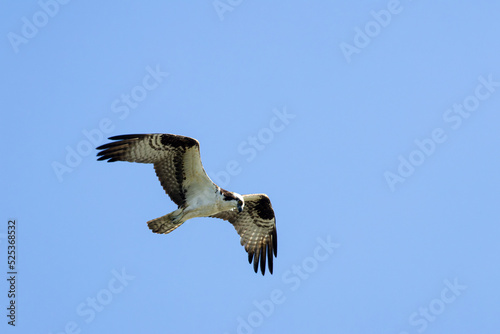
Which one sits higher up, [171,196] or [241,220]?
[171,196]

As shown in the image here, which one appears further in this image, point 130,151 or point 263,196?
point 263,196

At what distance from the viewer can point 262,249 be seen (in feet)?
51.9

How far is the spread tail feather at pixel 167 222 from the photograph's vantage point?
47.2 feet

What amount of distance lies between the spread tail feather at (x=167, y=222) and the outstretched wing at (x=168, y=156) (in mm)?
230

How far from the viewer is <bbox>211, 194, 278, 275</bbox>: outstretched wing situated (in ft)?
51.7

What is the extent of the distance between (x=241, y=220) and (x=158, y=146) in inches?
119

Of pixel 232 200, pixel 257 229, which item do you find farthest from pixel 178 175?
pixel 257 229

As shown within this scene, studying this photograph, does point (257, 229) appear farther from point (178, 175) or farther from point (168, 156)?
point (168, 156)

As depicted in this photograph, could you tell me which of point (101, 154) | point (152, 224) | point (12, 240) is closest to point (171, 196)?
point (152, 224)

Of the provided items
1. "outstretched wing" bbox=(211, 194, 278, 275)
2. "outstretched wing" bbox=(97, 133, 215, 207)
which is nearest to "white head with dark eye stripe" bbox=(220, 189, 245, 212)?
"outstretched wing" bbox=(97, 133, 215, 207)

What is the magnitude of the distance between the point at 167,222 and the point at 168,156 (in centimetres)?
133

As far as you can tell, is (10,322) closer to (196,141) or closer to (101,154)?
(101,154)

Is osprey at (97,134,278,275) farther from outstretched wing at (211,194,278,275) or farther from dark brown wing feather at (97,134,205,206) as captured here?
outstretched wing at (211,194,278,275)

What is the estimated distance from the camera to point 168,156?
14.0 m
